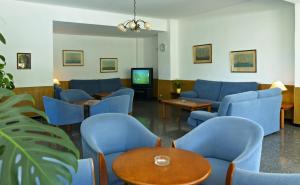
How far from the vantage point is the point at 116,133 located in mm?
2684

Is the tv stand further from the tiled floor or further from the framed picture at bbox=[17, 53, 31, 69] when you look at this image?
the framed picture at bbox=[17, 53, 31, 69]

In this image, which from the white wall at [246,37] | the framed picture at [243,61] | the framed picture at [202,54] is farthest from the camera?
the framed picture at [202,54]

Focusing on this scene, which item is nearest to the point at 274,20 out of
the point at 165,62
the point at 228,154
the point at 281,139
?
the point at 281,139

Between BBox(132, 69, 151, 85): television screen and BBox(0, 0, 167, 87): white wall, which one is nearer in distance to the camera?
BBox(0, 0, 167, 87): white wall

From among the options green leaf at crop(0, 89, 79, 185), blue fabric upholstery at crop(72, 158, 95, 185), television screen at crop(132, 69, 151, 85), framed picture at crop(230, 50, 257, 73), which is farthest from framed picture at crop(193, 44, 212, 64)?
green leaf at crop(0, 89, 79, 185)

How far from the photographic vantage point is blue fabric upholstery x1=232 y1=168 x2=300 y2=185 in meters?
1.38

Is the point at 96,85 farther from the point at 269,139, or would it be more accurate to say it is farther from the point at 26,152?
the point at 26,152

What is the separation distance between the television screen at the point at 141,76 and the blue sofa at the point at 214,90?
266 centimetres

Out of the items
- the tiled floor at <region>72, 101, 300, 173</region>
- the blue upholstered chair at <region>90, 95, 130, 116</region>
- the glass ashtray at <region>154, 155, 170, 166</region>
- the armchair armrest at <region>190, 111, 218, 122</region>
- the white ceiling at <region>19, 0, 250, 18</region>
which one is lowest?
the tiled floor at <region>72, 101, 300, 173</region>

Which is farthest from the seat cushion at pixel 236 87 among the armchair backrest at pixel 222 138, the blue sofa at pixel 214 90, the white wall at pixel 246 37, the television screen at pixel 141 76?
the armchair backrest at pixel 222 138

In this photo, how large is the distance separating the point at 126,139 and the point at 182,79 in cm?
681

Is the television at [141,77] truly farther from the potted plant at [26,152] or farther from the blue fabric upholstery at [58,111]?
the potted plant at [26,152]

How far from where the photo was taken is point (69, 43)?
9.73m

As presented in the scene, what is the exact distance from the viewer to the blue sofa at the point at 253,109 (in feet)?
13.8
